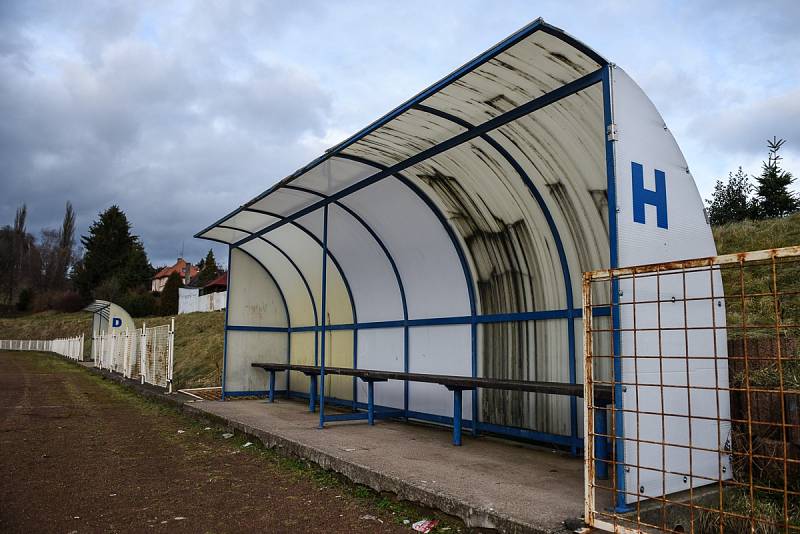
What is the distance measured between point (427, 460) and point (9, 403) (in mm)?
10781

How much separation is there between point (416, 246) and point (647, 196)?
13.3 ft

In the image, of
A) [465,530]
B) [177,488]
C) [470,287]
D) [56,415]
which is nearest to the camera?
[465,530]

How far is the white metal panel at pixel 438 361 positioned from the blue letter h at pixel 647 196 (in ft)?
10.8

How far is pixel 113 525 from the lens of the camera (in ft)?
13.8

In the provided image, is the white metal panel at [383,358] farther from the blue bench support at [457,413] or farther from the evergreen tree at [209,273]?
the evergreen tree at [209,273]

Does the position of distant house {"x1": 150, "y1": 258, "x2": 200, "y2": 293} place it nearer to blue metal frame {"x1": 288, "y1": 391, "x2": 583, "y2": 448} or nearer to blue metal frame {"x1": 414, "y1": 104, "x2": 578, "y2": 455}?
blue metal frame {"x1": 288, "y1": 391, "x2": 583, "y2": 448}

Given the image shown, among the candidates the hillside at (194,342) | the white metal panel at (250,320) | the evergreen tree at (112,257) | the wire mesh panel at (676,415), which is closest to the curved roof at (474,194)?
the wire mesh panel at (676,415)

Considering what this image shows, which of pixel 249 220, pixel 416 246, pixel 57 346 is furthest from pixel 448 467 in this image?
pixel 57 346

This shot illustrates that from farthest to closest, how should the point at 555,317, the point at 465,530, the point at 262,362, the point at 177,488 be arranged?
the point at 262,362 < the point at 555,317 < the point at 177,488 < the point at 465,530

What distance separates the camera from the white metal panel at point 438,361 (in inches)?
280

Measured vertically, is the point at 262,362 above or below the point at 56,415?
above

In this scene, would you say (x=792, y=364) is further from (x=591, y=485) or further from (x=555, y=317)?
(x=591, y=485)

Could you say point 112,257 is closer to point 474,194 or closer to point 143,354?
point 143,354

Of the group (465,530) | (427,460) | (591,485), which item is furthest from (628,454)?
(427,460)
